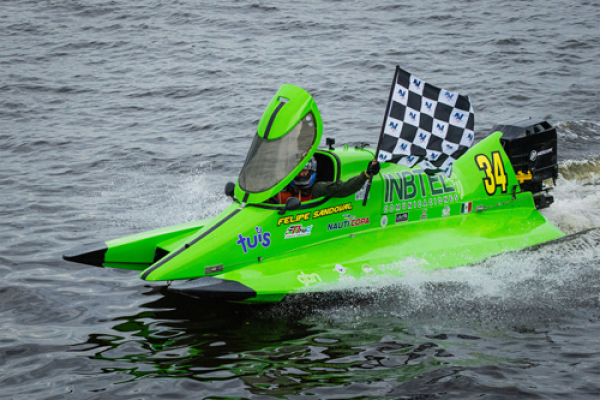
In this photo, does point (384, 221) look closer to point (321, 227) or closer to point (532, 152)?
point (321, 227)

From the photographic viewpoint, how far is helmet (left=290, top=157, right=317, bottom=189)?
23.9ft

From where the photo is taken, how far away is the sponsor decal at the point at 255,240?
679 centimetres

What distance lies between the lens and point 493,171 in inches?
336

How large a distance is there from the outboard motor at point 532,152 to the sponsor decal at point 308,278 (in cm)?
375

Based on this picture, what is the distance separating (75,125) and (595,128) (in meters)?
11.7

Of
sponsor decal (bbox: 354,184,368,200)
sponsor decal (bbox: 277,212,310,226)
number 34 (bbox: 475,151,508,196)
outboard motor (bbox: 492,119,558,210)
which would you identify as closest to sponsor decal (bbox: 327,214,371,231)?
sponsor decal (bbox: 354,184,368,200)

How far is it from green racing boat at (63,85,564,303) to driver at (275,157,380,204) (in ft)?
0.50

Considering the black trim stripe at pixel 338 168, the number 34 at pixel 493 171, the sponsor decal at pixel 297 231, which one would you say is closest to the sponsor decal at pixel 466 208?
the number 34 at pixel 493 171

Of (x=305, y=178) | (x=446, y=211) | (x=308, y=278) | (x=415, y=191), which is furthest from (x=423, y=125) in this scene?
(x=308, y=278)

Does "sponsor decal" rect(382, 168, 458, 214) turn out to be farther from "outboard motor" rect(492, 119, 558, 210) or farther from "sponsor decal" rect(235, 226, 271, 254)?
"sponsor decal" rect(235, 226, 271, 254)

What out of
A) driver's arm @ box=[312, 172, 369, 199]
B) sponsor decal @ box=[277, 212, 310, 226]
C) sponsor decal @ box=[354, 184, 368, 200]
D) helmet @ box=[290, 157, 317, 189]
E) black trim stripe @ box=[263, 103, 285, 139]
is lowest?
sponsor decal @ box=[277, 212, 310, 226]

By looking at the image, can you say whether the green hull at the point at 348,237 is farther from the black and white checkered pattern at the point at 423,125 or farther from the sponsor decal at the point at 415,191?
the black and white checkered pattern at the point at 423,125

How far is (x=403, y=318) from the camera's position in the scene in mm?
6609

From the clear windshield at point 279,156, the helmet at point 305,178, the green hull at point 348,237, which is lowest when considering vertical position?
the green hull at point 348,237
